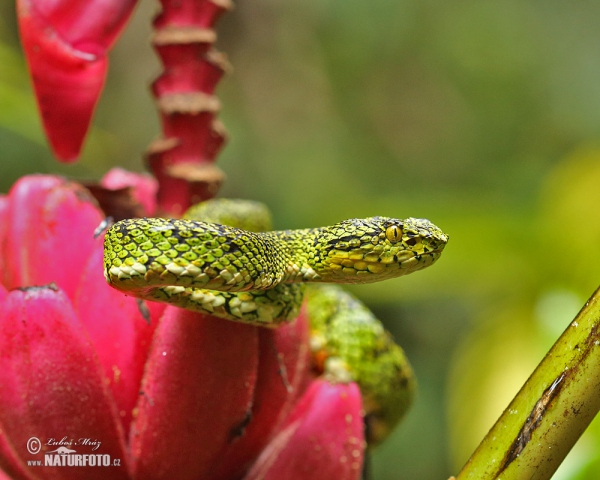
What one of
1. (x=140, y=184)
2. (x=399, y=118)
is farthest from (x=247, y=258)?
(x=399, y=118)

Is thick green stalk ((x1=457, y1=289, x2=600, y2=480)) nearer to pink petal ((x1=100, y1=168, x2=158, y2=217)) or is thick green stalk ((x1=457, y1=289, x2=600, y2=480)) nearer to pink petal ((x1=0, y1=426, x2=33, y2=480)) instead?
pink petal ((x1=0, y1=426, x2=33, y2=480))

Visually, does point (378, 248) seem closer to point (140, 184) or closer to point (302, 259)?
point (302, 259)

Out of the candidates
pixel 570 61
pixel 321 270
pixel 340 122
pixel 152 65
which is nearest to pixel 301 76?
pixel 340 122

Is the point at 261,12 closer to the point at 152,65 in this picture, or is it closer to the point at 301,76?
the point at 301,76

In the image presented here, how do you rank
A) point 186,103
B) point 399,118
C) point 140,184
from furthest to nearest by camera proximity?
point 399,118, point 140,184, point 186,103

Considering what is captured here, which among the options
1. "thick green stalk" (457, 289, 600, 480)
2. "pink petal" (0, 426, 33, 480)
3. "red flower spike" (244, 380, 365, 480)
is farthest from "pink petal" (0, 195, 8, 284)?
"thick green stalk" (457, 289, 600, 480)

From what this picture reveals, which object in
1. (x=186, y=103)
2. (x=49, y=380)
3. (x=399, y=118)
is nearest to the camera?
(x=49, y=380)
